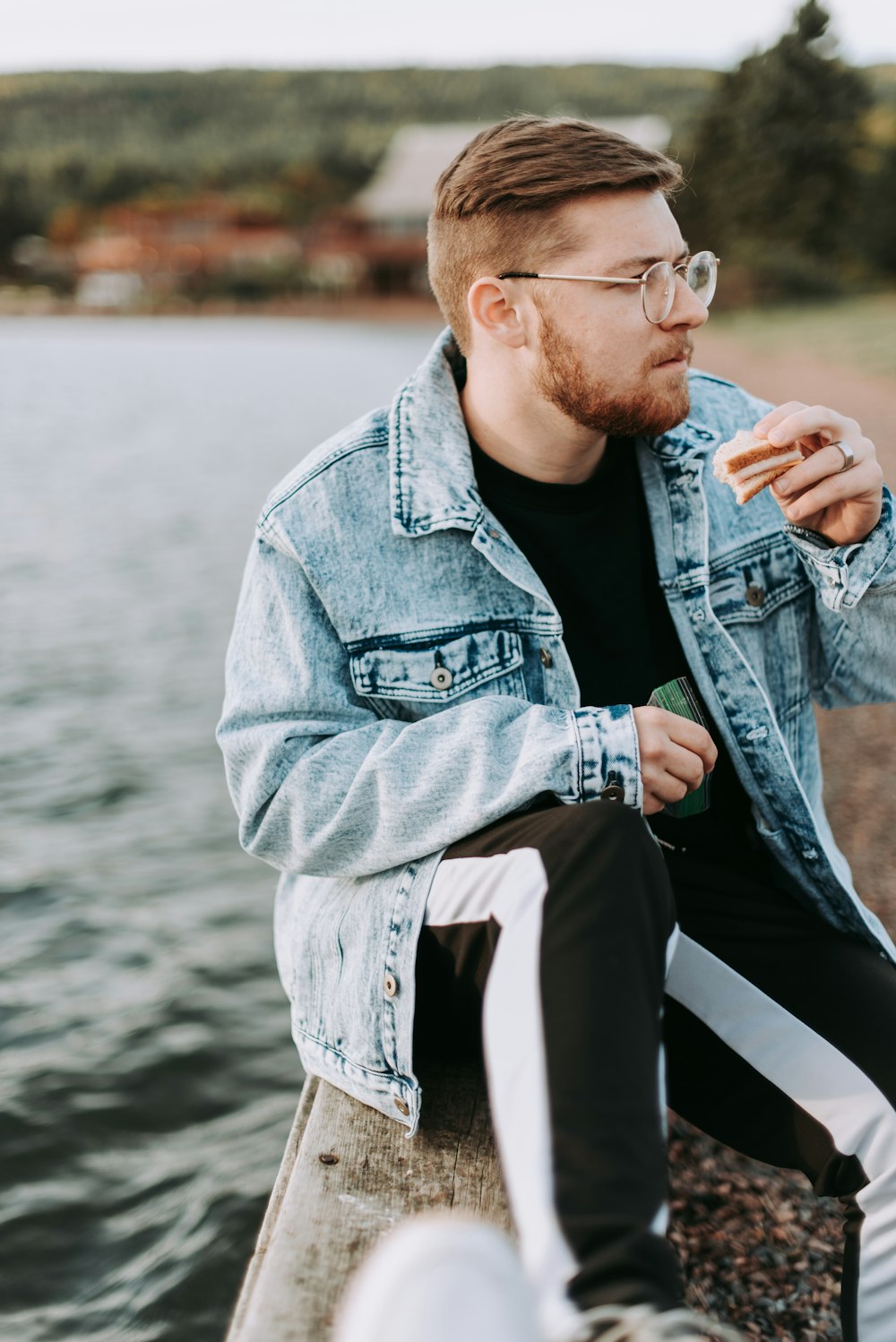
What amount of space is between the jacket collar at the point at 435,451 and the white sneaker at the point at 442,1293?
1.28 metres

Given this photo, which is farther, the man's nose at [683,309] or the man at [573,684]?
the man's nose at [683,309]

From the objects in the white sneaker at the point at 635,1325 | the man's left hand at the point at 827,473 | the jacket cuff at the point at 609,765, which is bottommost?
the white sneaker at the point at 635,1325

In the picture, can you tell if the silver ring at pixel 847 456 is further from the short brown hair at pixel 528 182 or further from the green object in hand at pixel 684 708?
the short brown hair at pixel 528 182

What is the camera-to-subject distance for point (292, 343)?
43.8 metres

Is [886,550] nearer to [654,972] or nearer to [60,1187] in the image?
[654,972]

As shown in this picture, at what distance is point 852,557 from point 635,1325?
1368 millimetres

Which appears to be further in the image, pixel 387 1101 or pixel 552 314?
pixel 552 314

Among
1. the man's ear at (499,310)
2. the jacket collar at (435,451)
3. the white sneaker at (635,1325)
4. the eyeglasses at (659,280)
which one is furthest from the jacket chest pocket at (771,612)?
the white sneaker at (635,1325)

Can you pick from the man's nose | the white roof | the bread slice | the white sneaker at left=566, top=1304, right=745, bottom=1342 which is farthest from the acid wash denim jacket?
the white roof

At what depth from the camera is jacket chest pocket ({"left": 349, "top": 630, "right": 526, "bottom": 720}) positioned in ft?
6.98

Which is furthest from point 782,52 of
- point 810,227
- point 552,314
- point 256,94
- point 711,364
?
point 256,94

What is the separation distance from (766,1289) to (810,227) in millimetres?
40147

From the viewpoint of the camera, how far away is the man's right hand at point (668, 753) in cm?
188

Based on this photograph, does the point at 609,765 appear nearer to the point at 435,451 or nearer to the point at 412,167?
the point at 435,451
